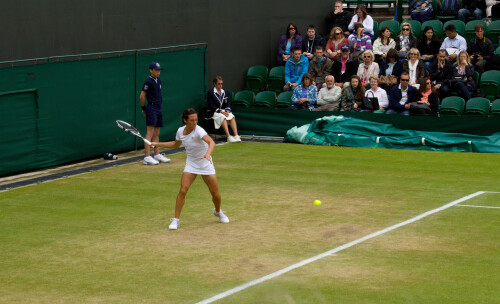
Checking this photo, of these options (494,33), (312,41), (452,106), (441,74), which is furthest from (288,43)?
(452,106)

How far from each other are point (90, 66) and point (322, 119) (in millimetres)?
6175

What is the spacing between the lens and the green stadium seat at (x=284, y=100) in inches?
925

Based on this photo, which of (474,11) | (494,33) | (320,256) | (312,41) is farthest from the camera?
(474,11)

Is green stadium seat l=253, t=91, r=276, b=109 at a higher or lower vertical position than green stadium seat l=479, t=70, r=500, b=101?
lower

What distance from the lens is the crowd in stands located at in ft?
72.1

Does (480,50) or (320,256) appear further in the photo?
(480,50)

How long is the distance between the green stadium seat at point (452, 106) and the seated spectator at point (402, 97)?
82 cm

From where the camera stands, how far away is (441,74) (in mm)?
22469

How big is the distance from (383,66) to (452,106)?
269 centimetres

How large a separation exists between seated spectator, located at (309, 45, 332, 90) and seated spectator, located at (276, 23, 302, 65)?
169 cm

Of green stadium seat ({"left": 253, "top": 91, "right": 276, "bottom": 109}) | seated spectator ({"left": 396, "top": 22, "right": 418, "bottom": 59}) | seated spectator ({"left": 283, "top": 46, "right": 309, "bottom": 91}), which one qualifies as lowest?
green stadium seat ({"left": 253, "top": 91, "right": 276, "bottom": 109})

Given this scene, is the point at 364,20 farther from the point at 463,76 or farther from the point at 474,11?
the point at 463,76

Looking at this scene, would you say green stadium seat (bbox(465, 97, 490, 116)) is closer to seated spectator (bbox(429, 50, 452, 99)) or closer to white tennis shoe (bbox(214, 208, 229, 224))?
seated spectator (bbox(429, 50, 452, 99))

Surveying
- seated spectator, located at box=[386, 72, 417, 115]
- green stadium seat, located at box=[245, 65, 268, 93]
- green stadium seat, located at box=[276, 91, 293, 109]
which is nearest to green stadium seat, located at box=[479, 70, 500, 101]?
seated spectator, located at box=[386, 72, 417, 115]
